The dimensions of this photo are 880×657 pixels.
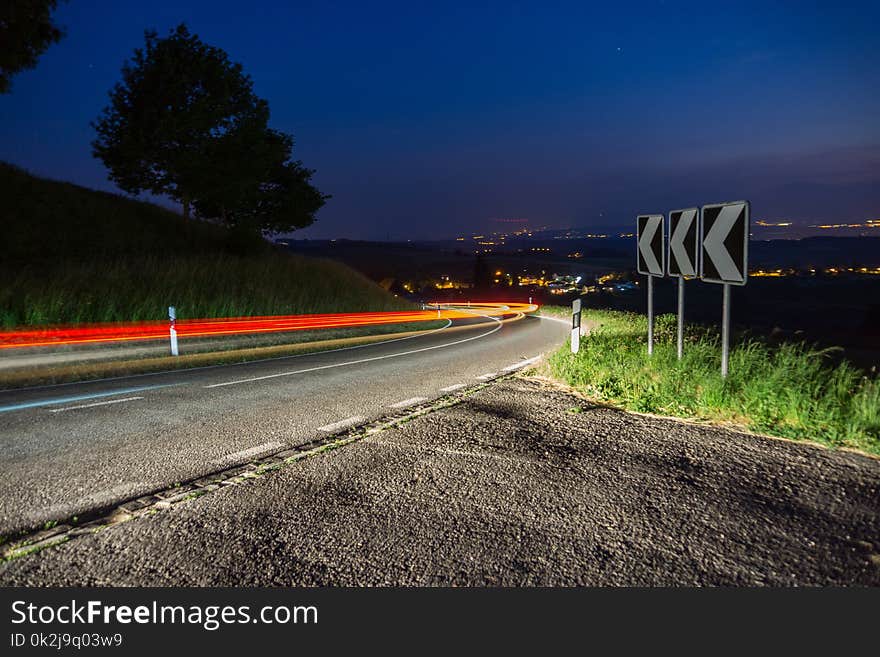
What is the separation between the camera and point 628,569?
10.1 ft

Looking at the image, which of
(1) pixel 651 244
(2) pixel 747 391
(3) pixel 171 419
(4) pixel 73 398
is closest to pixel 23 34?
(4) pixel 73 398

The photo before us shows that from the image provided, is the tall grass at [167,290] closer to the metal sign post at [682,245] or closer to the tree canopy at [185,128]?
the tree canopy at [185,128]

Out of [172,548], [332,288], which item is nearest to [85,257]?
[332,288]

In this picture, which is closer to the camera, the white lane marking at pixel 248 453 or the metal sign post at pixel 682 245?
the white lane marking at pixel 248 453

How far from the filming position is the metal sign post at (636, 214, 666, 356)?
8922 mm

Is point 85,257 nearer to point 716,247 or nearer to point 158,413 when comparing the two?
point 158,413

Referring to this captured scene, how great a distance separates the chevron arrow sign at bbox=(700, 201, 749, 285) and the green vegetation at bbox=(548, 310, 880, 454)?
4.16ft

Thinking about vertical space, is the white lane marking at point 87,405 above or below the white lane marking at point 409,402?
above

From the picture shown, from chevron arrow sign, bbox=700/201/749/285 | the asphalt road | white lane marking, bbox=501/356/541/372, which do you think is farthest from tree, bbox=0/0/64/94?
chevron arrow sign, bbox=700/201/749/285

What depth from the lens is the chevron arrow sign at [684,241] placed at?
7.93 metres

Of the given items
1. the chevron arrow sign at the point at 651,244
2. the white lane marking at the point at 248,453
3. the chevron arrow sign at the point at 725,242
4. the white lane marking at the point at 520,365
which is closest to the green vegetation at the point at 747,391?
the chevron arrow sign at the point at 725,242

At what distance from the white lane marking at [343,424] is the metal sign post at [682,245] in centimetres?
481

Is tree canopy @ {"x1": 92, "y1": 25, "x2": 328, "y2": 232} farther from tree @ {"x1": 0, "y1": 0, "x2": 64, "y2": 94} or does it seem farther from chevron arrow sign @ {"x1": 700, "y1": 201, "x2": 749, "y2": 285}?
chevron arrow sign @ {"x1": 700, "y1": 201, "x2": 749, "y2": 285}

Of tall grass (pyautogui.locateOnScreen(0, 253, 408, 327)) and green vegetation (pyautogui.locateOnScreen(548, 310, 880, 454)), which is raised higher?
tall grass (pyautogui.locateOnScreen(0, 253, 408, 327))
